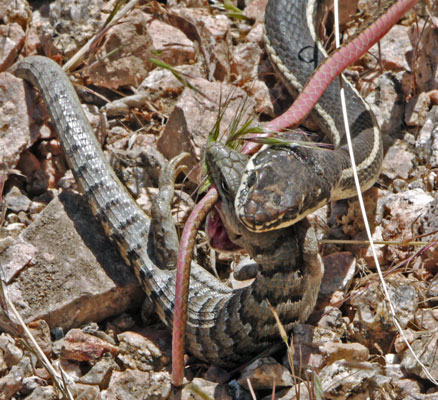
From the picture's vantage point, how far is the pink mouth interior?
3.96 metres

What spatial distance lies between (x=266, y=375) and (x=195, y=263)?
119cm

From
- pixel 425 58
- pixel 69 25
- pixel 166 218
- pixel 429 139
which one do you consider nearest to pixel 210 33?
pixel 69 25

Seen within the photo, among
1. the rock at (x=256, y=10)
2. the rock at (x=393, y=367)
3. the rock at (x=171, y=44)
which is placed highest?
the rock at (x=256, y=10)

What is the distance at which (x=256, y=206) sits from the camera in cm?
338

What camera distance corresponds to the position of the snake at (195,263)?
3.66 meters

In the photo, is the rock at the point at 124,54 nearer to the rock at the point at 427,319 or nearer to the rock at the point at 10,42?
the rock at the point at 10,42

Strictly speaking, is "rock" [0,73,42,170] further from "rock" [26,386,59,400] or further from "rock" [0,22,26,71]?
"rock" [26,386,59,400]

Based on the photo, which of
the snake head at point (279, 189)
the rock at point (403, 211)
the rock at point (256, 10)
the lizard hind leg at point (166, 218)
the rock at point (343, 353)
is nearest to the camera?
the snake head at point (279, 189)

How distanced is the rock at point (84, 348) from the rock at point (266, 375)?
0.90 metres

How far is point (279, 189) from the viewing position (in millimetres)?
3465

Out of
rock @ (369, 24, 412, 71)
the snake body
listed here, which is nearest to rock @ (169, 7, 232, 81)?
the snake body

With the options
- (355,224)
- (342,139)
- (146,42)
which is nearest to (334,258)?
(355,224)

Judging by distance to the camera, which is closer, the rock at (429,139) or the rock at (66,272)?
the rock at (66,272)

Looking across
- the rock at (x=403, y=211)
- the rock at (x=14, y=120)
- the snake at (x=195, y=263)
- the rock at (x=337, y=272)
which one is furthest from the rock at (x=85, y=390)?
the rock at (x=403, y=211)
